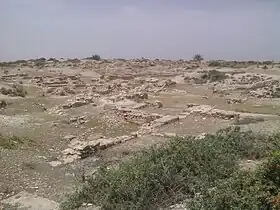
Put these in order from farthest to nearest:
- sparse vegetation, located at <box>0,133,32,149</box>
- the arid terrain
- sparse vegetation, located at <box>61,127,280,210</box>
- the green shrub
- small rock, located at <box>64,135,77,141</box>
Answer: small rock, located at <box>64,135,77,141</box> < sparse vegetation, located at <box>0,133,32,149</box> < the arid terrain < sparse vegetation, located at <box>61,127,280,210</box> < the green shrub

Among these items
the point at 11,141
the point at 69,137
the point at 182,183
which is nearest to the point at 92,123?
the point at 69,137

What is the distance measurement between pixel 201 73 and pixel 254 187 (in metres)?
34.3

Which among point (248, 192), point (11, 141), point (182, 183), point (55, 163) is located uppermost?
point (248, 192)

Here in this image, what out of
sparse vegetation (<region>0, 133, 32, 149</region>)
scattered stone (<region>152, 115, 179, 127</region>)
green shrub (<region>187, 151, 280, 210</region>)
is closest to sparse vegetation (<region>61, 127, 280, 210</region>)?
green shrub (<region>187, 151, 280, 210</region>)

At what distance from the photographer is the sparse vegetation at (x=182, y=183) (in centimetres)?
617

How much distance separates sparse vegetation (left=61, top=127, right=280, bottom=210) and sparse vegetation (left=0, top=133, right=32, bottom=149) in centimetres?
537

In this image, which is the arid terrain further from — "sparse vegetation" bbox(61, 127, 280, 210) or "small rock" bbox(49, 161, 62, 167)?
"sparse vegetation" bbox(61, 127, 280, 210)

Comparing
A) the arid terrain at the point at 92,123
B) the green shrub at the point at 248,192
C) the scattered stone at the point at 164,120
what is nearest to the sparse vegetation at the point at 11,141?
the arid terrain at the point at 92,123

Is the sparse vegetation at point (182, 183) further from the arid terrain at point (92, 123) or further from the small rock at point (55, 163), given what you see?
the small rock at point (55, 163)

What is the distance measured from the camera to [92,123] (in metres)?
17.5

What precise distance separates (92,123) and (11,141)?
15.7 ft

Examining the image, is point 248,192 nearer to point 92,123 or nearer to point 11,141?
point 11,141

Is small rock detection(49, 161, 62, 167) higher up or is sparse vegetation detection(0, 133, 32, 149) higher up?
sparse vegetation detection(0, 133, 32, 149)

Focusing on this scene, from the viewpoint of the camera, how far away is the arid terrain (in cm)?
1066
